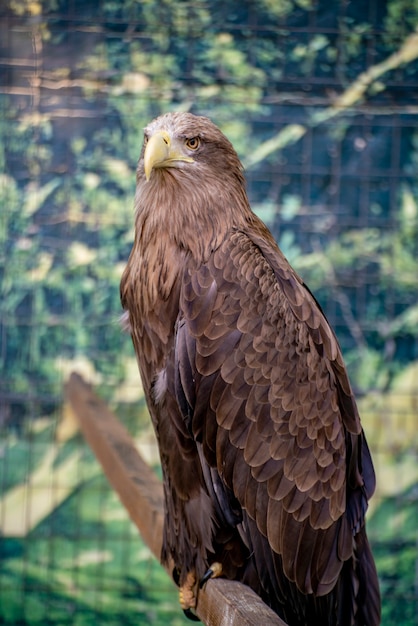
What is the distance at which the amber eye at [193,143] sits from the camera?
2.14 meters

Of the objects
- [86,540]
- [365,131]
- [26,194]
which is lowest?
[86,540]

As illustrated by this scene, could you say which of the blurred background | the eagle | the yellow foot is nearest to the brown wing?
the eagle

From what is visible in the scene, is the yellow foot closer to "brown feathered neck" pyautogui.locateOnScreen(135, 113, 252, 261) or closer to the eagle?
the eagle

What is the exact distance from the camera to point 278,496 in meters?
2.08

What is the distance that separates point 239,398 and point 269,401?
0.22ft

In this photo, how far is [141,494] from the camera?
250 centimetres

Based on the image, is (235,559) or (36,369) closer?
(235,559)

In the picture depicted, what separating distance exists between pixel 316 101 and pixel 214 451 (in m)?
2.44

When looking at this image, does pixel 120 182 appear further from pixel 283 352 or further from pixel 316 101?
pixel 283 352

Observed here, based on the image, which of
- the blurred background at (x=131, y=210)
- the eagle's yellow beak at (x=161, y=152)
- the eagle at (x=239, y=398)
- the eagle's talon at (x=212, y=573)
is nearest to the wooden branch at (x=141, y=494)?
the eagle's talon at (x=212, y=573)

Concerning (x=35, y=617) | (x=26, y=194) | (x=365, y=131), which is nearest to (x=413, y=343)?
(x=365, y=131)

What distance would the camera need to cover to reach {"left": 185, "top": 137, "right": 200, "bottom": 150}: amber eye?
84.3 inches

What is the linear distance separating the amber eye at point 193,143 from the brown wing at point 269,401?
232mm

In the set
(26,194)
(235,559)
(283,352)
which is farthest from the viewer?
(26,194)
